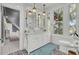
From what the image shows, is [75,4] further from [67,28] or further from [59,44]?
[59,44]

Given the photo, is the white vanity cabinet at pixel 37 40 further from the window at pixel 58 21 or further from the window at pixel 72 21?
the window at pixel 72 21

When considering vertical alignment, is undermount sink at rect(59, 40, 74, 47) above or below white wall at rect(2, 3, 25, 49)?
below

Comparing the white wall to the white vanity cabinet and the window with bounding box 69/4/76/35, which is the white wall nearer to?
the white vanity cabinet

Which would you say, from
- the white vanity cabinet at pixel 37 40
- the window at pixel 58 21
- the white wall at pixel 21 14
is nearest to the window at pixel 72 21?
the window at pixel 58 21

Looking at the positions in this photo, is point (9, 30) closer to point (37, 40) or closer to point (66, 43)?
point (37, 40)

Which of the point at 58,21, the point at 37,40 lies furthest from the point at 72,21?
the point at 37,40

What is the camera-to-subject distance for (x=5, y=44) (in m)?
1.90

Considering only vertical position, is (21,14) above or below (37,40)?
above

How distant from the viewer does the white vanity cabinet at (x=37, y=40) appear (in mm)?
1918

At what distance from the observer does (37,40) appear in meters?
1.94

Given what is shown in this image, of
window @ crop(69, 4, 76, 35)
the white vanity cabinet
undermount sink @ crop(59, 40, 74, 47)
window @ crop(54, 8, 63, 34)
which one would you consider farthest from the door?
window @ crop(69, 4, 76, 35)

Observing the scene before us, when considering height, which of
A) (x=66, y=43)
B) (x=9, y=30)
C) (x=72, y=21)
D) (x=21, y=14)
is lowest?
(x=66, y=43)

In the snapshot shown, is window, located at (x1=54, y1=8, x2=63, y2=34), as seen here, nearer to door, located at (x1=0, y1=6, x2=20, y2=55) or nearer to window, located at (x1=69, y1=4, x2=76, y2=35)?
window, located at (x1=69, y1=4, x2=76, y2=35)

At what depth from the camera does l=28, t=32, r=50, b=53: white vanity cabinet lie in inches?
75.5
